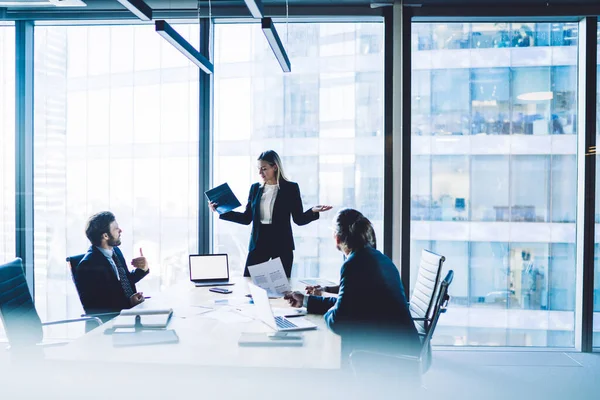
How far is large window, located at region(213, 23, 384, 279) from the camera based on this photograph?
13.4 feet

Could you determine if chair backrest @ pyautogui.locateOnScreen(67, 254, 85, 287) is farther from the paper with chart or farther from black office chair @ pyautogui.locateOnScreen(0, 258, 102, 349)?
the paper with chart

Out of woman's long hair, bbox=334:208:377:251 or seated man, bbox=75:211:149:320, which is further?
seated man, bbox=75:211:149:320

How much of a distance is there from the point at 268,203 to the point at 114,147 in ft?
5.49

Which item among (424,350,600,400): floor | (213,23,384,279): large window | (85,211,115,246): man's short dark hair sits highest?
(213,23,384,279): large window

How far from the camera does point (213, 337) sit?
1.90m

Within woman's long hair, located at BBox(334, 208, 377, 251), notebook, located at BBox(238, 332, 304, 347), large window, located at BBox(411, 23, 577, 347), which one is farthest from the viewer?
large window, located at BBox(411, 23, 577, 347)

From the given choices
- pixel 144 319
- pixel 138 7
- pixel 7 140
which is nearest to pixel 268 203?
pixel 144 319

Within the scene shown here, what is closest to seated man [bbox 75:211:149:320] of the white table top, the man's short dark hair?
the man's short dark hair

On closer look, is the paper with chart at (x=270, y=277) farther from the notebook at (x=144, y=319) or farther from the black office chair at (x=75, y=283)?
the black office chair at (x=75, y=283)

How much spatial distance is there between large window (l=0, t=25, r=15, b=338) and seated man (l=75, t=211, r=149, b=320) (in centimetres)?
207

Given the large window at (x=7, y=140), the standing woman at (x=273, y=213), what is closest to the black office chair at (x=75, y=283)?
the standing woman at (x=273, y=213)

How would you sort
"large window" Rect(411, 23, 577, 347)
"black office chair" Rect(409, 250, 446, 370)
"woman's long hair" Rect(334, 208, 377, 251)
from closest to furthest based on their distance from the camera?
"woman's long hair" Rect(334, 208, 377, 251) → "black office chair" Rect(409, 250, 446, 370) → "large window" Rect(411, 23, 577, 347)

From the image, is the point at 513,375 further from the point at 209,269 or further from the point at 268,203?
the point at 209,269

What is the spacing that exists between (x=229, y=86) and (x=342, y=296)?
2.67 meters
